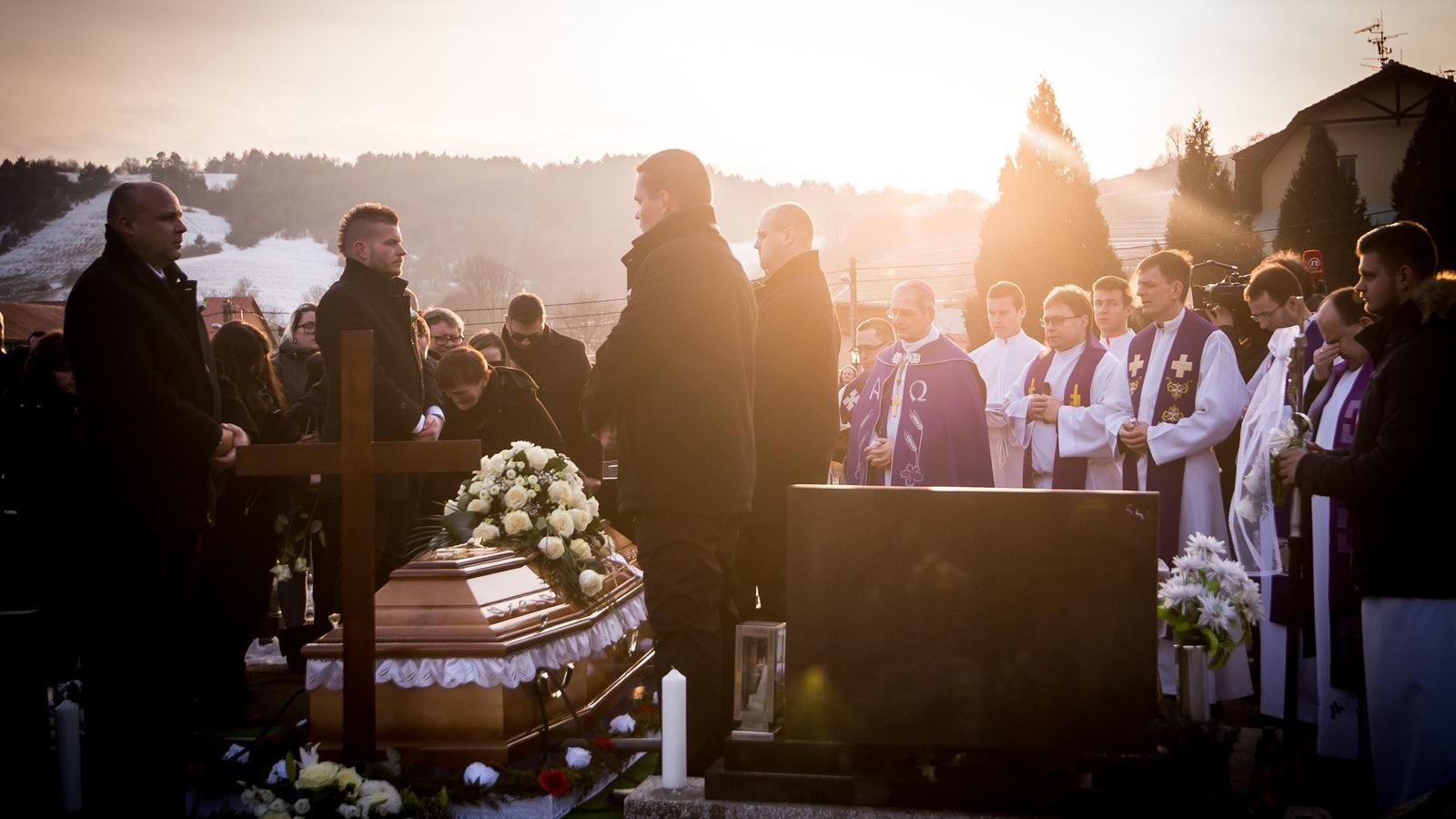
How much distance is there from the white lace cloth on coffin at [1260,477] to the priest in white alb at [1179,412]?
202 millimetres

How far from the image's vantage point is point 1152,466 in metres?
6.65

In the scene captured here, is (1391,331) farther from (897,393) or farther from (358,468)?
(358,468)

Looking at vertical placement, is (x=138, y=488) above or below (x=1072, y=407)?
below

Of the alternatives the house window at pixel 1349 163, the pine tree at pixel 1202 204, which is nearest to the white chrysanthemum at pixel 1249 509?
the pine tree at pixel 1202 204

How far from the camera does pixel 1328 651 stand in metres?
4.89

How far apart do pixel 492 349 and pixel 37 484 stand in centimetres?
294

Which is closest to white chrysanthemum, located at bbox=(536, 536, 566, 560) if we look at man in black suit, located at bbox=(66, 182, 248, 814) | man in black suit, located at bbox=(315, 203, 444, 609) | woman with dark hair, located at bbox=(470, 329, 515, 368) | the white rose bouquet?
the white rose bouquet

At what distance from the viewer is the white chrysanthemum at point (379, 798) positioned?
11.5ft

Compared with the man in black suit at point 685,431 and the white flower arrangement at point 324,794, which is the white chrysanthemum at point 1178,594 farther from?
the white flower arrangement at point 324,794

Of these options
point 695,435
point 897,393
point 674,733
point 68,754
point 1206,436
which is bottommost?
point 68,754

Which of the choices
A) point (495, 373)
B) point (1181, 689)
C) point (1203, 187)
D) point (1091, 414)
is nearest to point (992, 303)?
point (1091, 414)

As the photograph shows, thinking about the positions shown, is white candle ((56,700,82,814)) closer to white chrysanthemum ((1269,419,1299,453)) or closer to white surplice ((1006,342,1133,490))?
white chrysanthemum ((1269,419,1299,453))

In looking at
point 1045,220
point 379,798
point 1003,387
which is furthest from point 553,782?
point 1045,220

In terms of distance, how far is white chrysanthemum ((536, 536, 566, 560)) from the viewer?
16.7ft
